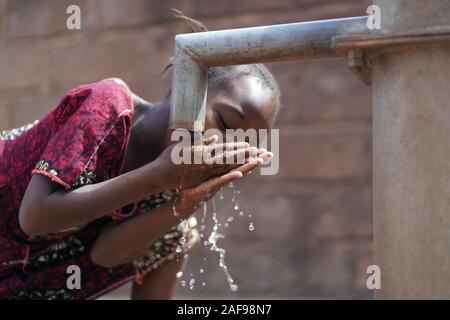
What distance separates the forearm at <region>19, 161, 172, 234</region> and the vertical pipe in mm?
638

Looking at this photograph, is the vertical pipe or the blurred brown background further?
the blurred brown background

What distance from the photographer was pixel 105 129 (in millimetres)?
2340

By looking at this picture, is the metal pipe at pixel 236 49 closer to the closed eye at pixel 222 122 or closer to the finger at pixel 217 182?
the finger at pixel 217 182

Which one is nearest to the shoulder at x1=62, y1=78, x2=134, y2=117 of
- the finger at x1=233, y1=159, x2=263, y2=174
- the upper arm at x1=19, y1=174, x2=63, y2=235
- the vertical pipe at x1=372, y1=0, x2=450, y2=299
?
the upper arm at x1=19, y1=174, x2=63, y2=235

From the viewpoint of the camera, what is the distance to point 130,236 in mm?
2648

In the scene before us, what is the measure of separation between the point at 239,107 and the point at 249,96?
58 mm

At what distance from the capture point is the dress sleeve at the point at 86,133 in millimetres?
2242

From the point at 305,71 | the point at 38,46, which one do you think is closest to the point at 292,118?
the point at 305,71

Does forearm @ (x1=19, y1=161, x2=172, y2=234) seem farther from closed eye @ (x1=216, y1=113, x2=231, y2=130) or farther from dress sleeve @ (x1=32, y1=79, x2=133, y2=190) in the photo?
closed eye @ (x1=216, y1=113, x2=231, y2=130)

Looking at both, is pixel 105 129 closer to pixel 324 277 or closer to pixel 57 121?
pixel 57 121

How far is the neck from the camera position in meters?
2.52

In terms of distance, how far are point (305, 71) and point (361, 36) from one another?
3.34m

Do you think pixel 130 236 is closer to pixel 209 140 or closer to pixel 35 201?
pixel 35 201

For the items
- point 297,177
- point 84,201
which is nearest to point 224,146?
point 84,201
